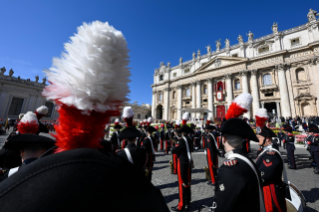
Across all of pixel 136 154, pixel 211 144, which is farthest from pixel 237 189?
Result: pixel 211 144

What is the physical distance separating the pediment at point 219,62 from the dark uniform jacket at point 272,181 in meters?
27.8

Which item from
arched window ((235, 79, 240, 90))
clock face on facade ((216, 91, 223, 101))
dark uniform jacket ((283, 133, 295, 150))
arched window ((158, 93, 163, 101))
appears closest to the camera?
dark uniform jacket ((283, 133, 295, 150))

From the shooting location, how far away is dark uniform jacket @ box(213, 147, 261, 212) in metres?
1.48

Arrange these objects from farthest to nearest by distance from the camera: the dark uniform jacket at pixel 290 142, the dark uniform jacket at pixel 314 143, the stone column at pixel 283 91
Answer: the stone column at pixel 283 91
the dark uniform jacket at pixel 290 142
the dark uniform jacket at pixel 314 143

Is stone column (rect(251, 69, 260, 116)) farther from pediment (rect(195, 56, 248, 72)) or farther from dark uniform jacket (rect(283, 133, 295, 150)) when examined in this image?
dark uniform jacket (rect(283, 133, 295, 150))

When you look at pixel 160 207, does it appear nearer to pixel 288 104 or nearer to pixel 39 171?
pixel 39 171

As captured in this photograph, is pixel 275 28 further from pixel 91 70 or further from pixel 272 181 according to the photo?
pixel 91 70

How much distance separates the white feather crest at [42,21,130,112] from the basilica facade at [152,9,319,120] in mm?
26374

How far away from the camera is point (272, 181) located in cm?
246

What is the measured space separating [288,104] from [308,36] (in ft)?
37.9

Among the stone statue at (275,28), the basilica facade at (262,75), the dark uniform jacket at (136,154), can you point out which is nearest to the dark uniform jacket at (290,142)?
the dark uniform jacket at (136,154)

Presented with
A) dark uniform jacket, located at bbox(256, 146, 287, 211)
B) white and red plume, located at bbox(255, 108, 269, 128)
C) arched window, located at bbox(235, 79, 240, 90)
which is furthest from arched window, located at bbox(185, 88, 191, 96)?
dark uniform jacket, located at bbox(256, 146, 287, 211)

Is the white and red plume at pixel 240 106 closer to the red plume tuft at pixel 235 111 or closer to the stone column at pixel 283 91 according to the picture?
the red plume tuft at pixel 235 111

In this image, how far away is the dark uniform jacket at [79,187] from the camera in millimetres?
516
